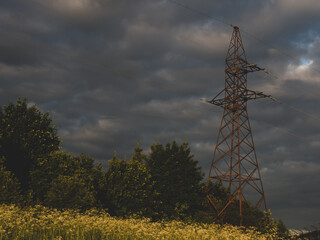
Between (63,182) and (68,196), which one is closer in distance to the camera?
(68,196)

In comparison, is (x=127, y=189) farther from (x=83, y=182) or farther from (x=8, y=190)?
(x=8, y=190)

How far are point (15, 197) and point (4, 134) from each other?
34.4 ft

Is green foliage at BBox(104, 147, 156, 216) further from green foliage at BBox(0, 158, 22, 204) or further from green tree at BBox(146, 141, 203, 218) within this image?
green foliage at BBox(0, 158, 22, 204)

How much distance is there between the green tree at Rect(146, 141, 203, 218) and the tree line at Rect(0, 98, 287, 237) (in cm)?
13

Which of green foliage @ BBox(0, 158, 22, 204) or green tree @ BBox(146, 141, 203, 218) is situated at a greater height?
A: green tree @ BBox(146, 141, 203, 218)

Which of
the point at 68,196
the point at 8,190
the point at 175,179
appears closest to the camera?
the point at 8,190

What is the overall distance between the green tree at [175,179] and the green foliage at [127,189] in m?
2.39

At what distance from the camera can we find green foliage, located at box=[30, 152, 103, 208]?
2859 centimetres

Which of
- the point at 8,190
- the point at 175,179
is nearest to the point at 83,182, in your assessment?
the point at 8,190

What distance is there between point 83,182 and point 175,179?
48.6 feet

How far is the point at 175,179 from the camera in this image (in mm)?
43062

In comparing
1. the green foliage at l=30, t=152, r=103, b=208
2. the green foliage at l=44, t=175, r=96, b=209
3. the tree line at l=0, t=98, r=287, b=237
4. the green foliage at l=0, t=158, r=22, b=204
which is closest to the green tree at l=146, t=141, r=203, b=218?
the tree line at l=0, t=98, r=287, b=237

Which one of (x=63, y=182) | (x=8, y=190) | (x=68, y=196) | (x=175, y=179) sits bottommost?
(x=8, y=190)

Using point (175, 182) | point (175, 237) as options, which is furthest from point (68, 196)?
point (175, 182)
